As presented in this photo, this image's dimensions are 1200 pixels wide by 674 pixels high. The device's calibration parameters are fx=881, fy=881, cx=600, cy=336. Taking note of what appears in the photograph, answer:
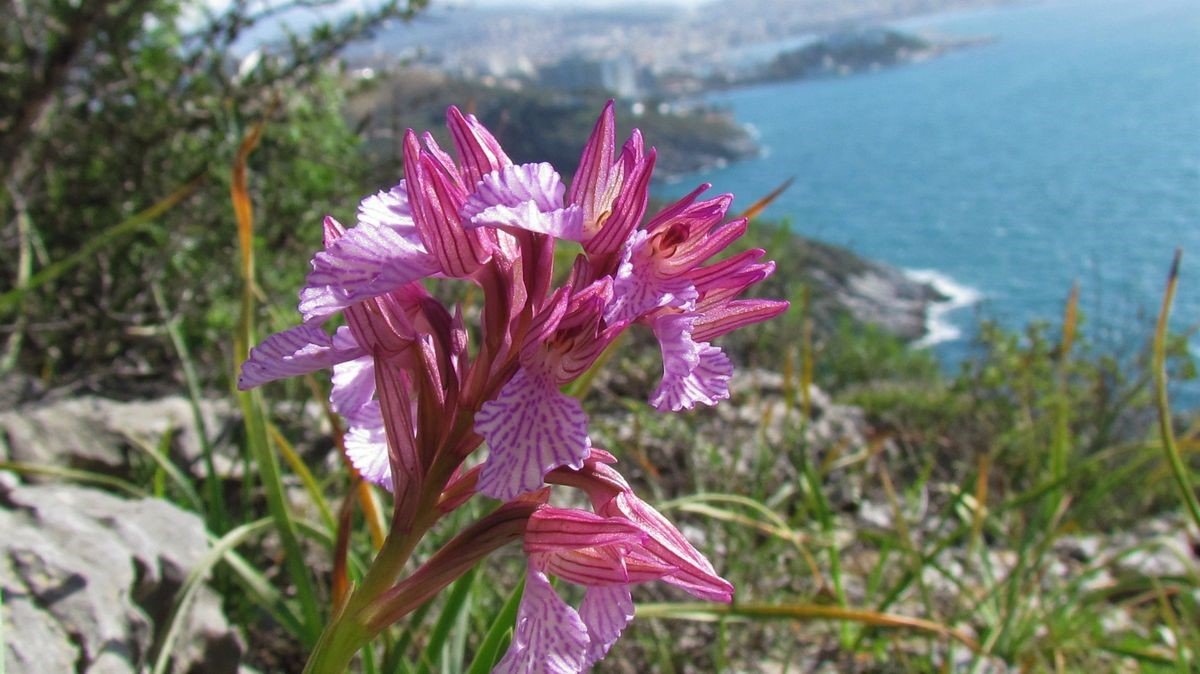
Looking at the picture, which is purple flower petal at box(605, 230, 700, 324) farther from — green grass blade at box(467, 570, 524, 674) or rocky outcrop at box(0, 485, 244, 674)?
rocky outcrop at box(0, 485, 244, 674)

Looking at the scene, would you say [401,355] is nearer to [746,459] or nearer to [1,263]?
[746,459]

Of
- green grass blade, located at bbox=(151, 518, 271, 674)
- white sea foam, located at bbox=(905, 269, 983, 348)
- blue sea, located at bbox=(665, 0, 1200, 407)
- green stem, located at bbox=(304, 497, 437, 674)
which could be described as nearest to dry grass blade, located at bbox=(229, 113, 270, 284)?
green grass blade, located at bbox=(151, 518, 271, 674)

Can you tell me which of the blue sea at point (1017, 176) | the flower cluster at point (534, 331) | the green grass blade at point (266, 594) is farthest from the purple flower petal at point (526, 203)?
the blue sea at point (1017, 176)

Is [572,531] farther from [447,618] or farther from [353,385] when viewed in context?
[447,618]

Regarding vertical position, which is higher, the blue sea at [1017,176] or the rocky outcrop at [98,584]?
the rocky outcrop at [98,584]

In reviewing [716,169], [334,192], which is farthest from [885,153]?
[334,192]

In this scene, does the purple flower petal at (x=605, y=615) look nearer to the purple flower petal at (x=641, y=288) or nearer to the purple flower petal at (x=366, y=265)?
the purple flower petal at (x=641, y=288)
